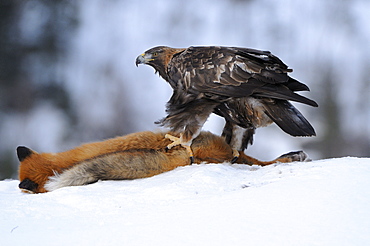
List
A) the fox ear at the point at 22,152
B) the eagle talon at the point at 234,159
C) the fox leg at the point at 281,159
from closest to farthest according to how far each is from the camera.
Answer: the fox ear at the point at 22,152 → the eagle talon at the point at 234,159 → the fox leg at the point at 281,159

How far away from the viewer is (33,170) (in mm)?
3230

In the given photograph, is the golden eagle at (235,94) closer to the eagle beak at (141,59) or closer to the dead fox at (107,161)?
the dead fox at (107,161)

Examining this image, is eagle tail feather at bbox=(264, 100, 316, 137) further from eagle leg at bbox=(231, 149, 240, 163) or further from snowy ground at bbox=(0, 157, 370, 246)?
snowy ground at bbox=(0, 157, 370, 246)

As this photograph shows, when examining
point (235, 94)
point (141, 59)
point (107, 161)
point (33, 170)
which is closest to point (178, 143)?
point (107, 161)

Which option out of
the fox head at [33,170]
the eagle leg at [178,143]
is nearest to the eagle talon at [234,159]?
the eagle leg at [178,143]

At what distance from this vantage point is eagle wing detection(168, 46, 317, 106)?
3.99m

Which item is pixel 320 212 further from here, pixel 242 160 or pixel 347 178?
pixel 242 160

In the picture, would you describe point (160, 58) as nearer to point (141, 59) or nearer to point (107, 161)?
point (141, 59)

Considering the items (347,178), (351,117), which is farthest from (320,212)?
(351,117)

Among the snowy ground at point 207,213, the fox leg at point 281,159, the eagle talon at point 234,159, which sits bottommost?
the snowy ground at point 207,213

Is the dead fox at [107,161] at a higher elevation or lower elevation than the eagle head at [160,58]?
lower

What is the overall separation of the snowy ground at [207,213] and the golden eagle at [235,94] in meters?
1.11

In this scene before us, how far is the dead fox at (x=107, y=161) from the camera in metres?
3.17

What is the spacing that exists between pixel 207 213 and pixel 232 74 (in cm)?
239
